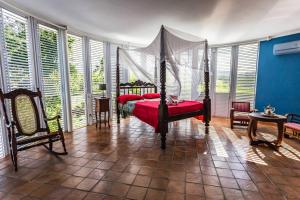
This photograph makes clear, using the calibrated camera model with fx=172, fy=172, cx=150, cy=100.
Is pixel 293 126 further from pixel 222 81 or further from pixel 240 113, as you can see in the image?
pixel 222 81

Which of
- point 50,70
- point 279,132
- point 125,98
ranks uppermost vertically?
point 50,70

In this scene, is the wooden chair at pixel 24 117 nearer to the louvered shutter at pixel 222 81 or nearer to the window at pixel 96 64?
the window at pixel 96 64

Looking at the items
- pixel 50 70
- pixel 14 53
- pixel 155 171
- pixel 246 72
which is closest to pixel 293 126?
Answer: pixel 246 72

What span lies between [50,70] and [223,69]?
518cm

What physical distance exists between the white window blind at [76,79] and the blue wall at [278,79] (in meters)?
5.16

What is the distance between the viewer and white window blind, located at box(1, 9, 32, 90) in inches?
112

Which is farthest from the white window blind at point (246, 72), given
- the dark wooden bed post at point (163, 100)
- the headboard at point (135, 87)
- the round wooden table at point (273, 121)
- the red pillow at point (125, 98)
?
the dark wooden bed post at point (163, 100)

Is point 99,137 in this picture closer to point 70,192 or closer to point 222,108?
point 70,192

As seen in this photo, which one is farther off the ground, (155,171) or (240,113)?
(240,113)

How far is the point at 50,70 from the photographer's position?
148 inches

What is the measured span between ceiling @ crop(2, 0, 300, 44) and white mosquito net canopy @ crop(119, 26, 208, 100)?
360 mm

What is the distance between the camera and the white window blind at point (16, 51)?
2854 mm

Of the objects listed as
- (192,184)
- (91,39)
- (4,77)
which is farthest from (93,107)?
(192,184)

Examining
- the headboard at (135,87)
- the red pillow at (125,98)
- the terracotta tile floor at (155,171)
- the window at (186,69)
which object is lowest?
the terracotta tile floor at (155,171)
